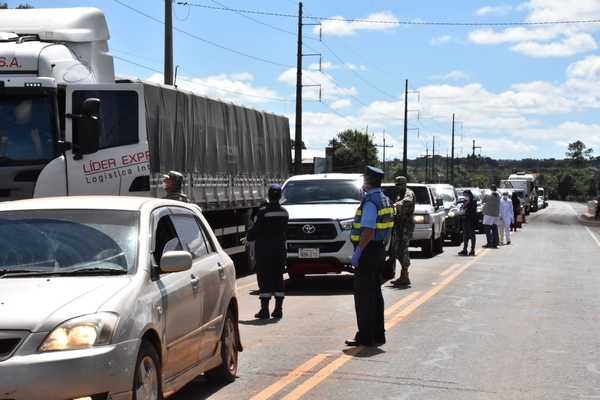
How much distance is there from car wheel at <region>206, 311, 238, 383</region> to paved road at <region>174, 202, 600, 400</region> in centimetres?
10

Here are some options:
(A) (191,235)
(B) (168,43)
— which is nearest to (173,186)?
(A) (191,235)

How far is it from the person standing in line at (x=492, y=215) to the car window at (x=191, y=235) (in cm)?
2231

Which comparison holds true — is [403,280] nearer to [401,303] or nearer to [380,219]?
[401,303]

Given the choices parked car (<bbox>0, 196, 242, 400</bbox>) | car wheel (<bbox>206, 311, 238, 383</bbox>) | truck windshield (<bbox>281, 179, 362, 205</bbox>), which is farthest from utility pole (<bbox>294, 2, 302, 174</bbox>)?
parked car (<bbox>0, 196, 242, 400</bbox>)

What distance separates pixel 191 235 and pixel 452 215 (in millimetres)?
24006

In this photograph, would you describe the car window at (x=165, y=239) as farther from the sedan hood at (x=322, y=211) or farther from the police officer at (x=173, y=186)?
the sedan hood at (x=322, y=211)

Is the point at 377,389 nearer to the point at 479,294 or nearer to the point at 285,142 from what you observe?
the point at 479,294

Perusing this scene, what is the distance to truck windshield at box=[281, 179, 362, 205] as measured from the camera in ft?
56.3

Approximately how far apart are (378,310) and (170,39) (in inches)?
619

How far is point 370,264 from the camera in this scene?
10352mm

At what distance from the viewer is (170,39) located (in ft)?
81.1

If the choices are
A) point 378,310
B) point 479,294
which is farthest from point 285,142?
point 378,310

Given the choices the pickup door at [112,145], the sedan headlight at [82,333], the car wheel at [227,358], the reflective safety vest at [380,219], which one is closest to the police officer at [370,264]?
the reflective safety vest at [380,219]

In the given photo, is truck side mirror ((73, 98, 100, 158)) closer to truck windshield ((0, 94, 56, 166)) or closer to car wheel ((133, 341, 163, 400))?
truck windshield ((0, 94, 56, 166))
